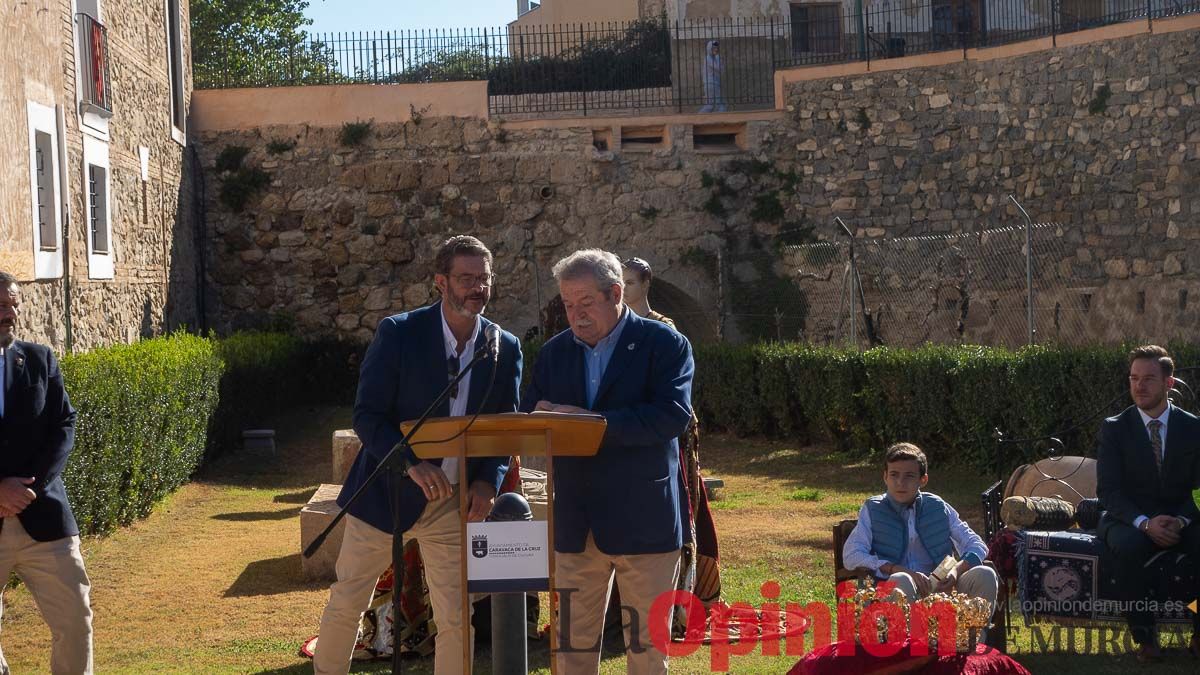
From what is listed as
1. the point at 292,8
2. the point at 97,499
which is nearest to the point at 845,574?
the point at 97,499

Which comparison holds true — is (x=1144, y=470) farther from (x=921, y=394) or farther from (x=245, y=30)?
(x=245, y=30)

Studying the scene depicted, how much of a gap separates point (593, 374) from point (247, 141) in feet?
51.1

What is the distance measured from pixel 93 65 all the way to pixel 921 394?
330 inches

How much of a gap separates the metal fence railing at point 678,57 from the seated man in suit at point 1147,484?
1353 cm

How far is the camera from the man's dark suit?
5.87 meters

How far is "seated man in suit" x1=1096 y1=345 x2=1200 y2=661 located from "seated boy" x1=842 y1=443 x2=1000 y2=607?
82 cm

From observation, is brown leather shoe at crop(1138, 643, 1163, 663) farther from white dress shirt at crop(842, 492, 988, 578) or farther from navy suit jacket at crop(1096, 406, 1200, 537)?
white dress shirt at crop(842, 492, 988, 578)

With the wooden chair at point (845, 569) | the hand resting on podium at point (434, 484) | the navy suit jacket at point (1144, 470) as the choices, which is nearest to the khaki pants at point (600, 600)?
the hand resting on podium at point (434, 484)

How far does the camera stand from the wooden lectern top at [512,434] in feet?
13.0

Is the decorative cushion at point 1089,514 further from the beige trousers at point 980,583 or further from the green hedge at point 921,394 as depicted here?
the green hedge at point 921,394

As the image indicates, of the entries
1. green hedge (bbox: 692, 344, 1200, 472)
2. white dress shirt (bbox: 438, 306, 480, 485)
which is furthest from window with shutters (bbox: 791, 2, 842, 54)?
white dress shirt (bbox: 438, 306, 480, 485)

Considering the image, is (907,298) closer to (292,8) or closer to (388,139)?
(388,139)

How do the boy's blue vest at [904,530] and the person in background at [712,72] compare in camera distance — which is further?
the person in background at [712,72]

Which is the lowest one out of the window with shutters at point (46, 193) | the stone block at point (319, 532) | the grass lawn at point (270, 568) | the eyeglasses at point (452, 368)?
the grass lawn at point (270, 568)
